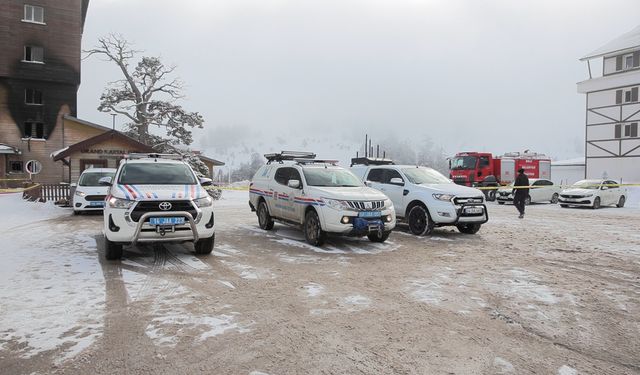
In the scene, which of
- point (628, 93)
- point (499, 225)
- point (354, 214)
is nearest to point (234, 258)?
point (354, 214)

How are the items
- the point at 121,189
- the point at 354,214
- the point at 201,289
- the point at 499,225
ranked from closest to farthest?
the point at 201,289 → the point at 121,189 → the point at 354,214 → the point at 499,225

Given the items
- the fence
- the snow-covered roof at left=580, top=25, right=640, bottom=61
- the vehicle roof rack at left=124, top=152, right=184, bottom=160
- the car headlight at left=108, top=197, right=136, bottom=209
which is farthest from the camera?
the snow-covered roof at left=580, top=25, right=640, bottom=61

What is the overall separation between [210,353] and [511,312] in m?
3.46

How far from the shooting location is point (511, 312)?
5.11 metres

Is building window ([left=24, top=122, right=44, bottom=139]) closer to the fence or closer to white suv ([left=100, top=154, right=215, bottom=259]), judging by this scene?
the fence

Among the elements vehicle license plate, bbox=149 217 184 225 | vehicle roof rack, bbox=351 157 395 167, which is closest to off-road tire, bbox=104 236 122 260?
vehicle license plate, bbox=149 217 184 225

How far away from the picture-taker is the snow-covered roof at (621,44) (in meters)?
35.2

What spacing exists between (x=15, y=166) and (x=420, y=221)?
33589mm

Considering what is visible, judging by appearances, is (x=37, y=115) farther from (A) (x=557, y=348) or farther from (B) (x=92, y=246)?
(A) (x=557, y=348)

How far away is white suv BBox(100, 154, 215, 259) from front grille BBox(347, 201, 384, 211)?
2.89 m

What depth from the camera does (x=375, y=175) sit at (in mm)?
12945

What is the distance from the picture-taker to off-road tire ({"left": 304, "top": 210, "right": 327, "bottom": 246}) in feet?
30.2

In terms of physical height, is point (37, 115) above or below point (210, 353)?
above

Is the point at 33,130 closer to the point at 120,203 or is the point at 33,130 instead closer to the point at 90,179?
the point at 90,179
